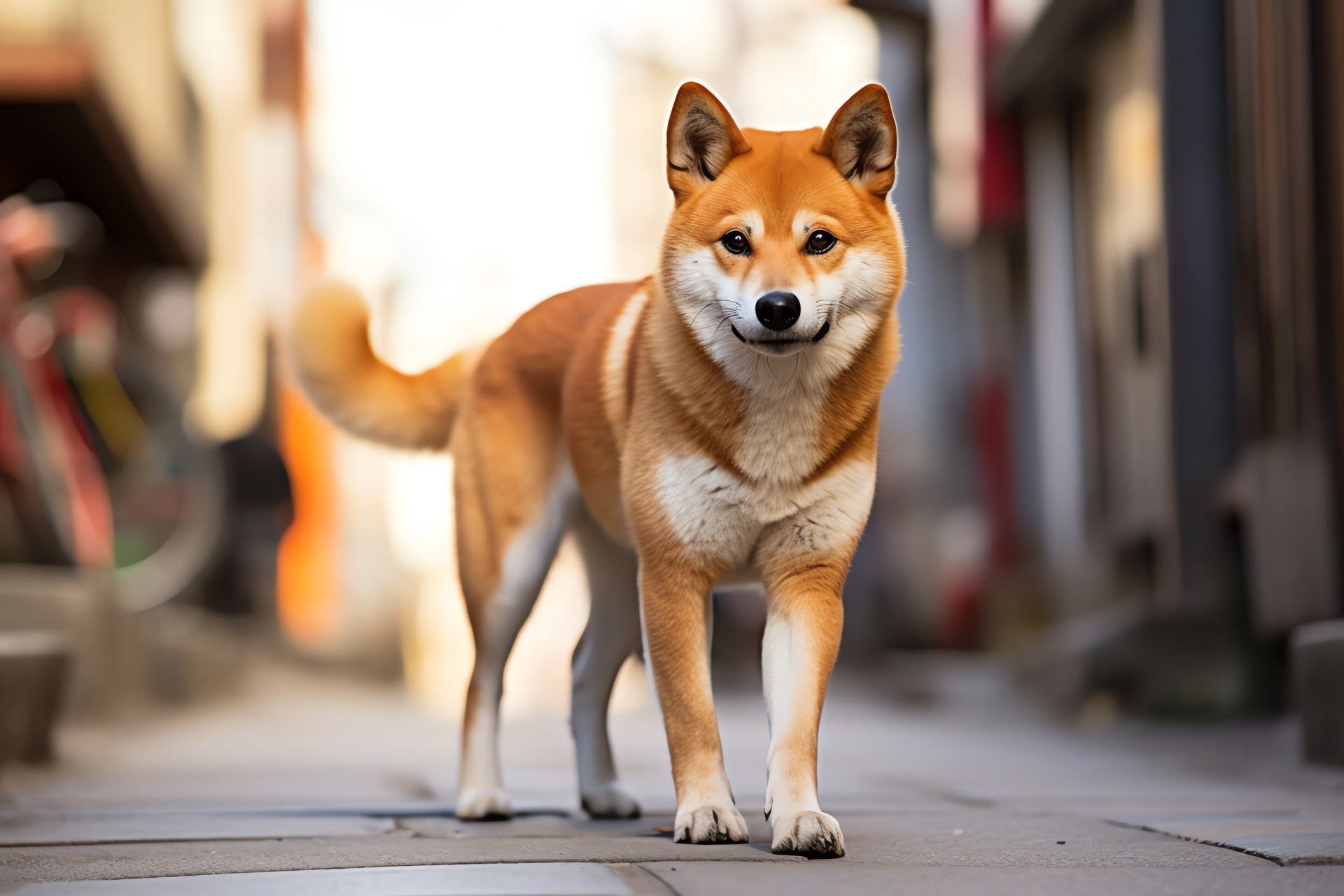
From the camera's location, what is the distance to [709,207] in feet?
8.66

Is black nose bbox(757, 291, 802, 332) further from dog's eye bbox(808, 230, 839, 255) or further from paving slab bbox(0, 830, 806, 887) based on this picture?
paving slab bbox(0, 830, 806, 887)

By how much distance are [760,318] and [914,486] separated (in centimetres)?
1445

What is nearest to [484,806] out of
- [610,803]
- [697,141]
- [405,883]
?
[610,803]

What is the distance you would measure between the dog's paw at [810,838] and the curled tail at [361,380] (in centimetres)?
156

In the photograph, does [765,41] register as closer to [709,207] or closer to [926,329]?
[926,329]

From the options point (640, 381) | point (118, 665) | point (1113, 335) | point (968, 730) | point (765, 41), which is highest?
point (765, 41)

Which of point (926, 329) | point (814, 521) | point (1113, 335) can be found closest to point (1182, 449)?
point (1113, 335)

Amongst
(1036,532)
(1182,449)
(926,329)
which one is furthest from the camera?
(926,329)

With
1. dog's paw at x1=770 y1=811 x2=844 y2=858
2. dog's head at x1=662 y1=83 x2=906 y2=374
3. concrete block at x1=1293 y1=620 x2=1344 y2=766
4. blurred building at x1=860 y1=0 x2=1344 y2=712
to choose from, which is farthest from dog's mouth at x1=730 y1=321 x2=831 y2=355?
blurred building at x1=860 y1=0 x2=1344 y2=712

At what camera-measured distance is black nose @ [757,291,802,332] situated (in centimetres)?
243

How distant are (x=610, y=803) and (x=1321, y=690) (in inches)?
86.2

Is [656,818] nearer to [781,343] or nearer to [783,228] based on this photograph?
[781,343]

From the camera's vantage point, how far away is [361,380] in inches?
140

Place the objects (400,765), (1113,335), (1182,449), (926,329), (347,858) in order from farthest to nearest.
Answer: (926,329)
(1113,335)
(1182,449)
(400,765)
(347,858)
